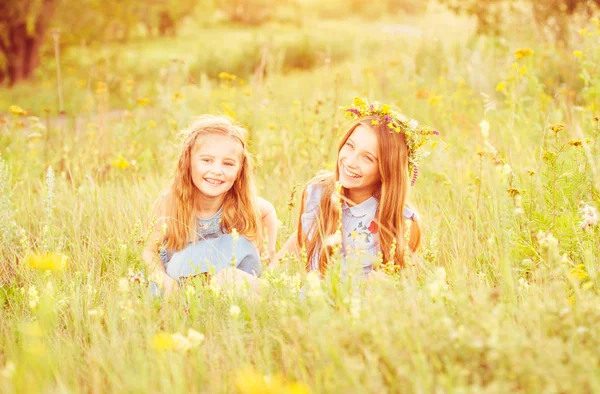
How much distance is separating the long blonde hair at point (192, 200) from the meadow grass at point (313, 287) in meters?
0.21

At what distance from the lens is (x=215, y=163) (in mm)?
3490

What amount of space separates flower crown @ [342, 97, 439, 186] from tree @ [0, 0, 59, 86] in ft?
29.8

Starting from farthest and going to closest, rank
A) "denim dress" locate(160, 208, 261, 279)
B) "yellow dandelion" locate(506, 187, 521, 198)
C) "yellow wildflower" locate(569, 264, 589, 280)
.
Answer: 1. "denim dress" locate(160, 208, 261, 279)
2. "yellow dandelion" locate(506, 187, 521, 198)
3. "yellow wildflower" locate(569, 264, 589, 280)

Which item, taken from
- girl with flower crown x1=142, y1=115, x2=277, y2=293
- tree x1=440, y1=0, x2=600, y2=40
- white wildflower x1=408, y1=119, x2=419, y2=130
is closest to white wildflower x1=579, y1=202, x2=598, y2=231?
white wildflower x1=408, y1=119, x2=419, y2=130

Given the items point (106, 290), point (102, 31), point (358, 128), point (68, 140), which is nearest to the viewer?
point (106, 290)

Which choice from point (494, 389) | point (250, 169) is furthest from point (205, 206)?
point (494, 389)

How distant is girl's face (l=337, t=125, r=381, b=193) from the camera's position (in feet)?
11.0

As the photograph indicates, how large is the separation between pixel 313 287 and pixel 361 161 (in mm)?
1277

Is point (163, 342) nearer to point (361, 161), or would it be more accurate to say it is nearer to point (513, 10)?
point (361, 161)

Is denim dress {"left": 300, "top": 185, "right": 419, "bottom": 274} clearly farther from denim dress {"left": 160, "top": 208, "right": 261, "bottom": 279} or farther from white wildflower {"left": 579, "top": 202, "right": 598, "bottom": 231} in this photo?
white wildflower {"left": 579, "top": 202, "right": 598, "bottom": 231}

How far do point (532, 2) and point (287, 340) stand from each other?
6932mm

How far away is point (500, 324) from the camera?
6.80 feet

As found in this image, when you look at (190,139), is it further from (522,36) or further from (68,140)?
(522,36)

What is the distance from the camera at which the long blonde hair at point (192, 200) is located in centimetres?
348
